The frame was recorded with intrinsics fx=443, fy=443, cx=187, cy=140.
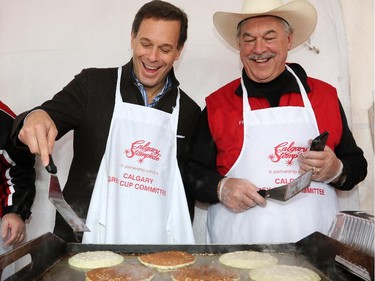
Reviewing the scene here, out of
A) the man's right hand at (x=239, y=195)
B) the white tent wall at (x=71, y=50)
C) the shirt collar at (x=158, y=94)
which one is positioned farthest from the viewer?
the white tent wall at (x=71, y=50)

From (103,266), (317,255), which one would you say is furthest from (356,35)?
(103,266)

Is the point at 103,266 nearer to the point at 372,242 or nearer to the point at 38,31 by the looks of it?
the point at 372,242

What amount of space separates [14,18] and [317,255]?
2575 millimetres

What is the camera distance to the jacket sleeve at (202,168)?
7.77 ft

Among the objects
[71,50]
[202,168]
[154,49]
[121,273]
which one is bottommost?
[121,273]

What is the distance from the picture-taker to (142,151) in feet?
7.89

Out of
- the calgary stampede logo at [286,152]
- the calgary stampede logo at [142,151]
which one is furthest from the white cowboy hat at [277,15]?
the calgary stampede logo at [142,151]

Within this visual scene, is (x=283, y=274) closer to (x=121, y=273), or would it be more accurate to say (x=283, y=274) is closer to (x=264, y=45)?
(x=121, y=273)

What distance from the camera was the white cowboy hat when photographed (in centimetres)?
237

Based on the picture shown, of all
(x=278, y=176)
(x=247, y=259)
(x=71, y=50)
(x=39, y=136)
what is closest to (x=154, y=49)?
(x=39, y=136)

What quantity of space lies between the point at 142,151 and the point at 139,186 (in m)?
0.19

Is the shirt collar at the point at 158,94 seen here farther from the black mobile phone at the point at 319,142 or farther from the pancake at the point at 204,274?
the pancake at the point at 204,274

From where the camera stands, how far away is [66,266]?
191 centimetres

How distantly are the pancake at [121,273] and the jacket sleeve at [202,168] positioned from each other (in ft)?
2.07
